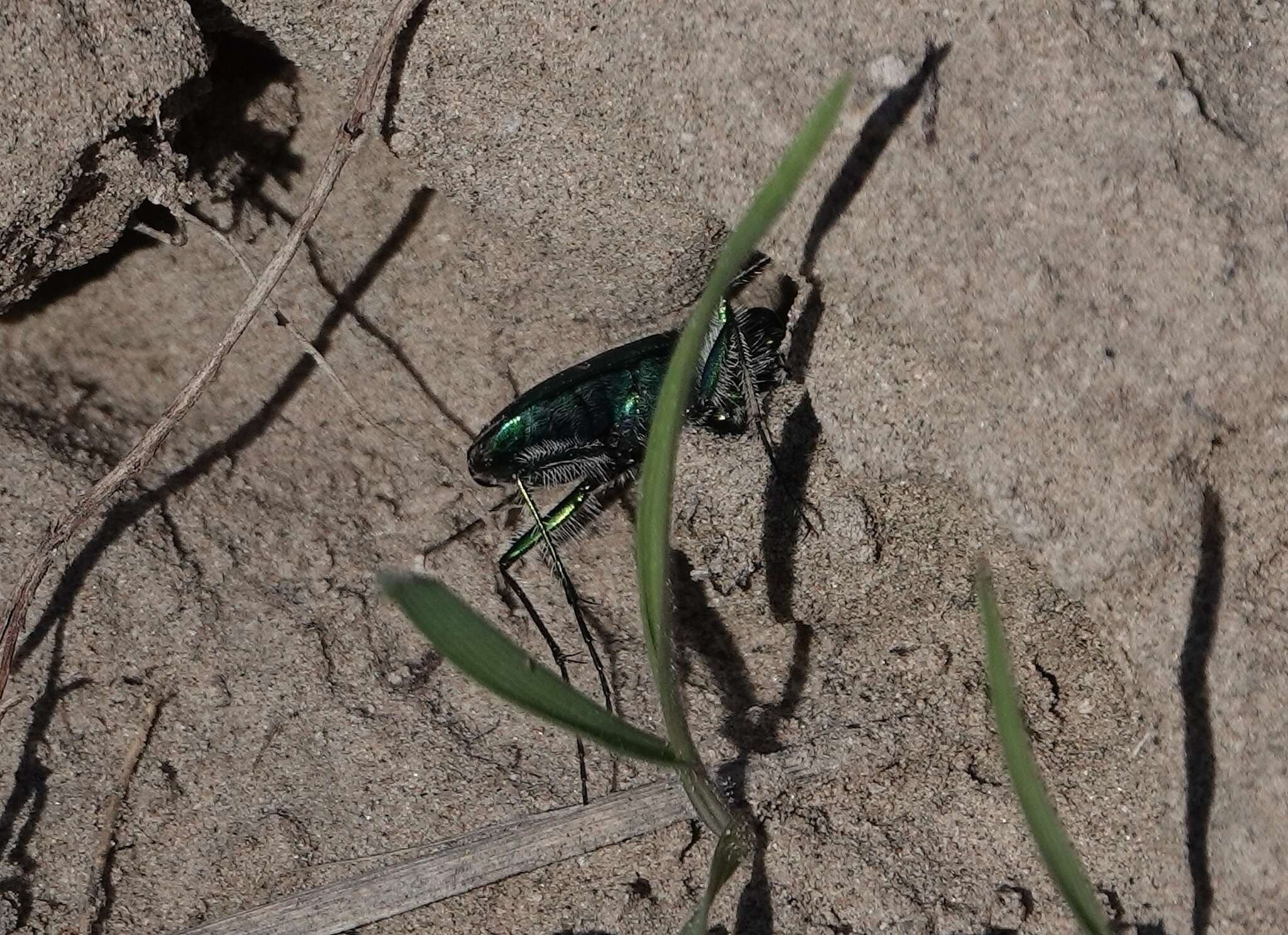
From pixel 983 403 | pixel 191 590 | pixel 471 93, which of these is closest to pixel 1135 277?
pixel 983 403

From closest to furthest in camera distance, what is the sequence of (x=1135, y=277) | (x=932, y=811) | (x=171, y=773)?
(x=1135, y=277)
(x=932, y=811)
(x=171, y=773)

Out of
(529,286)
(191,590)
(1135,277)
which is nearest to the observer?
(1135,277)

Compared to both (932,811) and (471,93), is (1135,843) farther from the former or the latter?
(471,93)

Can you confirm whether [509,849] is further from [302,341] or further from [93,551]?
[302,341]

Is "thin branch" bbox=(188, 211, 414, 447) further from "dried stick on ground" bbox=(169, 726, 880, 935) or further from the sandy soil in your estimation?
"dried stick on ground" bbox=(169, 726, 880, 935)

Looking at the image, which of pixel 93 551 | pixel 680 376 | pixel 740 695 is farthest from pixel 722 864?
pixel 93 551

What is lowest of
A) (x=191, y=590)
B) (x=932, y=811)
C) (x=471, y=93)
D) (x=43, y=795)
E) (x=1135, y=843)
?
(x=1135, y=843)

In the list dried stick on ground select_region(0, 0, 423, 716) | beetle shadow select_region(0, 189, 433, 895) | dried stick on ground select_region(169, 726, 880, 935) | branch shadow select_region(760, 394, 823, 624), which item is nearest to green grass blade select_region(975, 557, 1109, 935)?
dried stick on ground select_region(169, 726, 880, 935)
